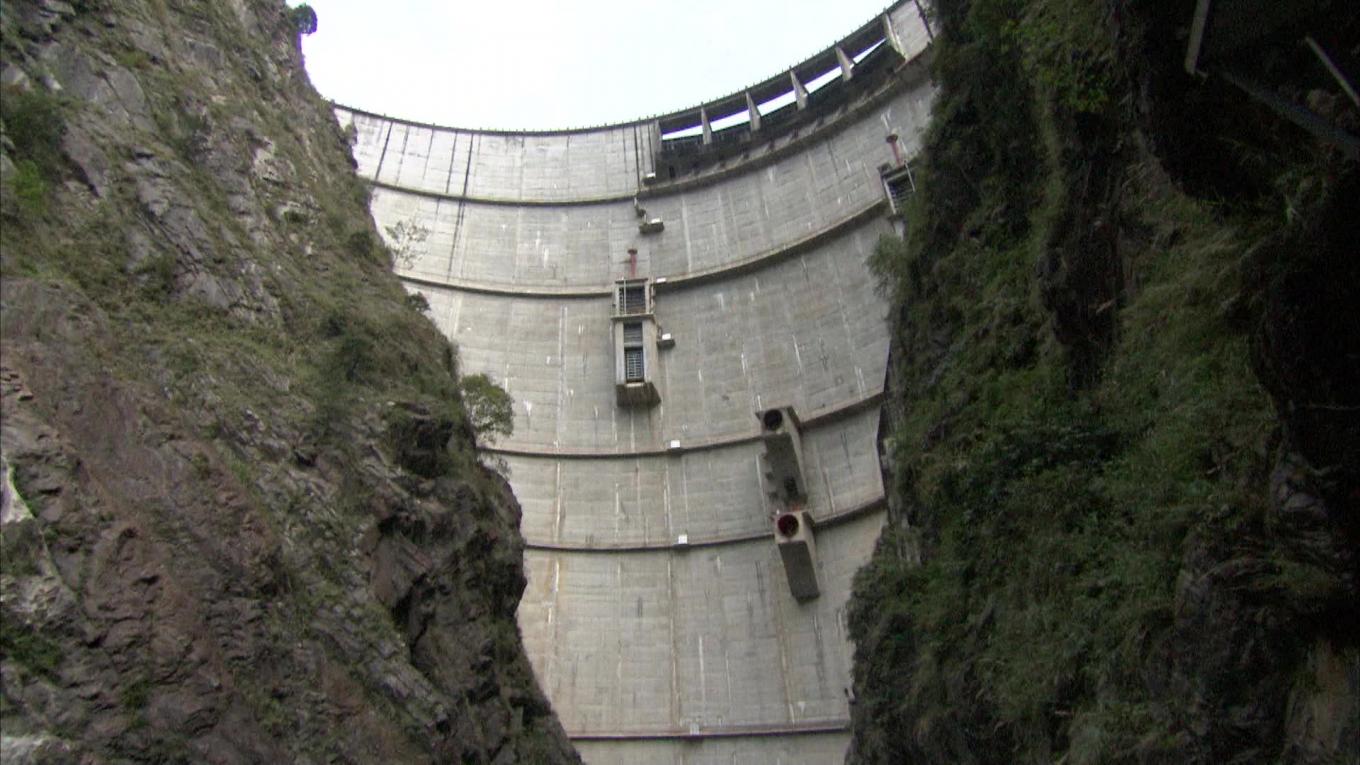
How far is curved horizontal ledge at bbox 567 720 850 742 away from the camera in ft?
83.9

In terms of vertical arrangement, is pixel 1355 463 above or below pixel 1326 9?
below

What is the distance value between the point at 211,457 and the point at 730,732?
18174 mm

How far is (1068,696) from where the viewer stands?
9570mm

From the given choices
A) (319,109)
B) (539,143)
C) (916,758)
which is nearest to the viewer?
(916,758)

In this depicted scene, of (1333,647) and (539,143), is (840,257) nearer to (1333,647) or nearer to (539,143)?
(539,143)

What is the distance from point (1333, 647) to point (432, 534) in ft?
36.0

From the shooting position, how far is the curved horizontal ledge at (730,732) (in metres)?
25.6

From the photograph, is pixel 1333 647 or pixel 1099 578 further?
pixel 1099 578

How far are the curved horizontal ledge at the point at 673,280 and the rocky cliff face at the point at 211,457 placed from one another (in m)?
13.6

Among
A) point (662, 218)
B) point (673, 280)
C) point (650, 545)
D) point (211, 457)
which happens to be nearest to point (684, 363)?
point (673, 280)

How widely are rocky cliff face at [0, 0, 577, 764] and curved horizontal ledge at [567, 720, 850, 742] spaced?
9.66 m

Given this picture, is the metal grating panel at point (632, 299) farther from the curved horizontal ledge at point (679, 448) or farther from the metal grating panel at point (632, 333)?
the curved horizontal ledge at point (679, 448)

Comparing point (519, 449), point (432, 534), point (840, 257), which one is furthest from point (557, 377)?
point (432, 534)

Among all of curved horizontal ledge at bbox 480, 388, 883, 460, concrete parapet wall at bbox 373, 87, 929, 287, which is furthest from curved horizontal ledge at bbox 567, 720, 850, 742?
concrete parapet wall at bbox 373, 87, 929, 287
